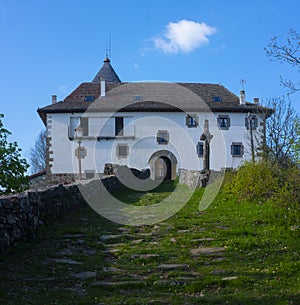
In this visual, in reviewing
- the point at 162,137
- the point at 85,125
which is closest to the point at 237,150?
the point at 162,137

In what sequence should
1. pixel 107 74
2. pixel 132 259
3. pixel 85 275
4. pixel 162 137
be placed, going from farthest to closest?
pixel 107 74 < pixel 162 137 < pixel 132 259 < pixel 85 275

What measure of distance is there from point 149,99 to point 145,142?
355 centimetres

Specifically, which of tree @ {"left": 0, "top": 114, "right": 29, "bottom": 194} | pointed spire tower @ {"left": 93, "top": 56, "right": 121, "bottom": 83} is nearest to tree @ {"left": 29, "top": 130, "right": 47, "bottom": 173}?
pointed spire tower @ {"left": 93, "top": 56, "right": 121, "bottom": 83}

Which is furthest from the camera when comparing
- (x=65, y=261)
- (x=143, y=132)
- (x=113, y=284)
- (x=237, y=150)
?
(x=237, y=150)

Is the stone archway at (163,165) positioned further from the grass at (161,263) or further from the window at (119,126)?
the grass at (161,263)

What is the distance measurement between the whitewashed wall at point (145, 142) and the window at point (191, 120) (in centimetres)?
25

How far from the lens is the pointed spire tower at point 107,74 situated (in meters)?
44.1

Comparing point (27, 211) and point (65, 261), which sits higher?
point (27, 211)

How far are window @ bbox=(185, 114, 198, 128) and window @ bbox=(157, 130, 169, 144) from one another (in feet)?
6.20

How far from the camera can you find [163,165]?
36188mm

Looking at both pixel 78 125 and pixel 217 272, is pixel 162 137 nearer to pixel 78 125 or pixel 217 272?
pixel 78 125

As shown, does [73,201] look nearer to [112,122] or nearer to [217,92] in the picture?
[112,122]

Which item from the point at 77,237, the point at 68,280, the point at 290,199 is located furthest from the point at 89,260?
the point at 290,199

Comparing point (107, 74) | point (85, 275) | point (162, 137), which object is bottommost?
point (85, 275)
